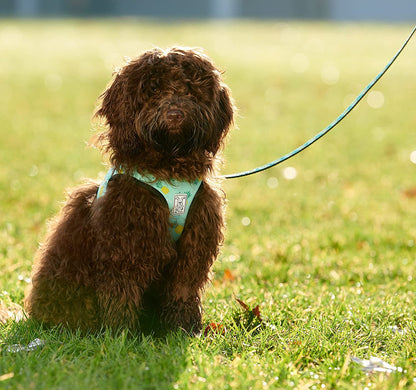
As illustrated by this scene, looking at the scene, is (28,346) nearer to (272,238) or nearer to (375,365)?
(375,365)

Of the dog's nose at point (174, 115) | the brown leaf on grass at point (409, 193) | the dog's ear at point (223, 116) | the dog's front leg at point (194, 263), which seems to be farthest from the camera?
the brown leaf on grass at point (409, 193)

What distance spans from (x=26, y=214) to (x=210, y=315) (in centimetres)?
283

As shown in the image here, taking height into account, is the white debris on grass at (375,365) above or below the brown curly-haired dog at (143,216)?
below

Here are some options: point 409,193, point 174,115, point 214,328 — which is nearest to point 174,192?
point 174,115

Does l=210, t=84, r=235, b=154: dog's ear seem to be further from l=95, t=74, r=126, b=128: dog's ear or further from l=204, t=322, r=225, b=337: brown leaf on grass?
l=204, t=322, r=225, b=337: brown leaf on grass

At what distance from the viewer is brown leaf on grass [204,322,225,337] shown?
343cm

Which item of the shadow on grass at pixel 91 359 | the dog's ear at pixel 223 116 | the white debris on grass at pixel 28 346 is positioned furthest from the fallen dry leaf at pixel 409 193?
the white debris on grass at pixel 28 346

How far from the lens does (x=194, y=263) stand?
3.37 metres

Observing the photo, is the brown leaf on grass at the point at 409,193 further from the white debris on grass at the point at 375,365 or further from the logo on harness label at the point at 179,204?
the logo on harness label at the point at 179,204

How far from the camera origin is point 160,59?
300 centimetres

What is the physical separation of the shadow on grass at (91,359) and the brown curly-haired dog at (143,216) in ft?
0.41

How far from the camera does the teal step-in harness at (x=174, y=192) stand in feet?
10.5

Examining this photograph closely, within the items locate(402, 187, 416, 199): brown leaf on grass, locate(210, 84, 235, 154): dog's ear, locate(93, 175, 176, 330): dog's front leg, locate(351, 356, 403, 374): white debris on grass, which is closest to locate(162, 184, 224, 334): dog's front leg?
locate(93, 175, 176, 330): dog's front leg

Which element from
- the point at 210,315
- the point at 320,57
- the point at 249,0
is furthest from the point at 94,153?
the point at 249,0
